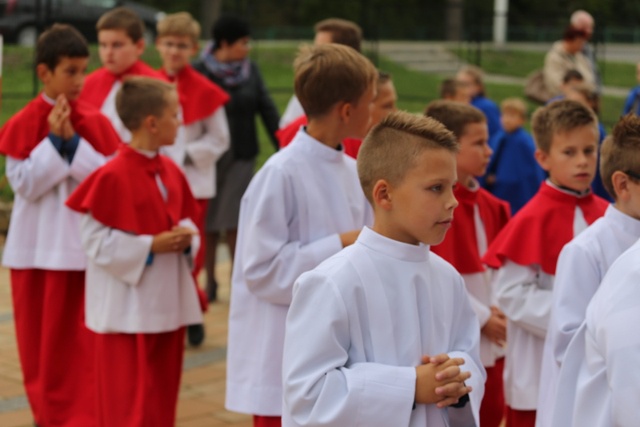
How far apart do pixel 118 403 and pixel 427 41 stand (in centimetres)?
1734

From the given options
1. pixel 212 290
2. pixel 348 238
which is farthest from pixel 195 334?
pixel 348 238

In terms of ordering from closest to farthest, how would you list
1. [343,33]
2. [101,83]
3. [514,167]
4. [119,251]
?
[119,251]
[343,33]
[101,83]
[514,167]

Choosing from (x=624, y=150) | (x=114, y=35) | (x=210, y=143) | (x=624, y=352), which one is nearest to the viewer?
(x=624, y=352)

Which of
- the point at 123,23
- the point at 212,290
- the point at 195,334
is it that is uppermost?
the point at 123,23

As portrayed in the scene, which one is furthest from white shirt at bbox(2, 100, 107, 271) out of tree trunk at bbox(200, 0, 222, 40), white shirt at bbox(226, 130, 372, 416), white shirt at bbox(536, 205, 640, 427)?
tree trunk at bbox(200, 0, 222, 40)

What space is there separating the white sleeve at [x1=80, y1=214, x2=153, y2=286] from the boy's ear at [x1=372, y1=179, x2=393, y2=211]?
7.57 ft

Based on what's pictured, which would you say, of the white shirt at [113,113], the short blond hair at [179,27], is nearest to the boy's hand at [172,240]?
the white shirt at [113,113]

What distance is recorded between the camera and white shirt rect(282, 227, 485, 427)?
3.29 meters

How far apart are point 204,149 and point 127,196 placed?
3129 millimetres

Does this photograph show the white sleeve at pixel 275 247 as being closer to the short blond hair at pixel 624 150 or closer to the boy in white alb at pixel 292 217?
the boy in white alb at pixel 292 217

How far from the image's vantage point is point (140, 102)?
5754mm

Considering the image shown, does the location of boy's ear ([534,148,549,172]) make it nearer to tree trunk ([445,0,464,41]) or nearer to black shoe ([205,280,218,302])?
black shoe ([205,280,218,302])

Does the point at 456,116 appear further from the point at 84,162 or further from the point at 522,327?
the point at 84,162

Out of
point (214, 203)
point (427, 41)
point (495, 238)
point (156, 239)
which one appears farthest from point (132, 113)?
point (427, 41)
